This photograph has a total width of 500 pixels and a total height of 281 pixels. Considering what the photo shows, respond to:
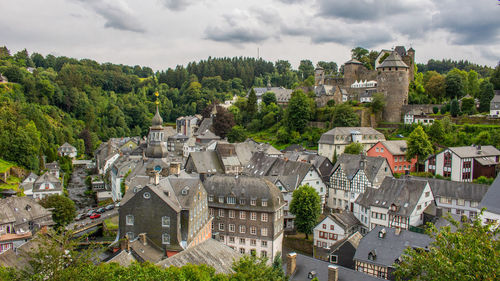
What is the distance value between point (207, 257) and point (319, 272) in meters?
7.69

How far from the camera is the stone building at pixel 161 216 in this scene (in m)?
32.2

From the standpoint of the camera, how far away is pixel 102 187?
74.0 metres

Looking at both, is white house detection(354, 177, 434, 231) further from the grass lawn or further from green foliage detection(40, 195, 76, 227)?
the grass lawn

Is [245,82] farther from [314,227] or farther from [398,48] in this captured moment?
[314,227]

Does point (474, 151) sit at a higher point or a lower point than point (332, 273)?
higher

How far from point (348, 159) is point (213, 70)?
4705 inches

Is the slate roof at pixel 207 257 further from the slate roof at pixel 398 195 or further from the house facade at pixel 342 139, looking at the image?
the house facade at pixel 342 139

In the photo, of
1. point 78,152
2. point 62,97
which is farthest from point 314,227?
point 62,97

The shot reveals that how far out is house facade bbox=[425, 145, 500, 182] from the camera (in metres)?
47.5

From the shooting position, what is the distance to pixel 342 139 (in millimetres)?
63531

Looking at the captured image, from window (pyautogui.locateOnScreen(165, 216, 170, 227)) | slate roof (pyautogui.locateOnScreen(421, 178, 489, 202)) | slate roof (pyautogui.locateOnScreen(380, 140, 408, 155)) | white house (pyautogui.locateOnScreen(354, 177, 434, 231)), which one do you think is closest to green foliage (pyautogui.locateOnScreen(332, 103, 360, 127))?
slate roof (pyautogui.locateOnScreen(380, 140, 408, 155))

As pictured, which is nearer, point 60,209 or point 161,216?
point 161,216

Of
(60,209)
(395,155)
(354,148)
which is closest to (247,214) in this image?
(60,209)

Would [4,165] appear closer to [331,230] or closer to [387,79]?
[331,230]
